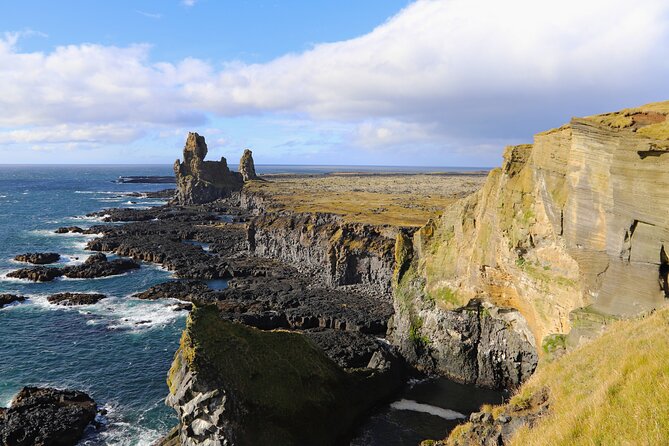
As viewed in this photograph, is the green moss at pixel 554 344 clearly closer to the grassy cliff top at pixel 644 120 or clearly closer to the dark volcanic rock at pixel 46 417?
the grassy cliff top at pixel 644 120

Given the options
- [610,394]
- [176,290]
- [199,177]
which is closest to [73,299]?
[176,290]

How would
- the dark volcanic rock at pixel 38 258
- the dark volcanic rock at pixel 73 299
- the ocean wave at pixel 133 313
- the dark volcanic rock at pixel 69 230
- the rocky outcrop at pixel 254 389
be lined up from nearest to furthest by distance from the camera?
the rocky outcrop at pixel 254 389, the ocean wave at pixel 133 313, the dark volcanic rock at pixel 73 299, the dark volcanic rock at pixel 38 258, the dark volcanic rock at pixel 69 230

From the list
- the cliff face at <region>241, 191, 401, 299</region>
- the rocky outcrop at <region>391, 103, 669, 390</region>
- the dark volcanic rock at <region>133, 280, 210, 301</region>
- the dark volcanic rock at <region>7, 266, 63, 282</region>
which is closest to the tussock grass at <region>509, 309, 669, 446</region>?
the rocky outcrop at <region>391, 103, 669, 390</region>

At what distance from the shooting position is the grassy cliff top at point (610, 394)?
10984mm

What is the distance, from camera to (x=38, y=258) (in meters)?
79.3

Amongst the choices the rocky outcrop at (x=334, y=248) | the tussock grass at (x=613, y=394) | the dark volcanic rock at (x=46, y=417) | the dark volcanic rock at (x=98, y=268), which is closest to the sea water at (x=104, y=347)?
the dark volcanic rock at (x=46, y=417)

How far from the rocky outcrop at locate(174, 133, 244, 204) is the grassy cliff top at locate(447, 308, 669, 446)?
156m

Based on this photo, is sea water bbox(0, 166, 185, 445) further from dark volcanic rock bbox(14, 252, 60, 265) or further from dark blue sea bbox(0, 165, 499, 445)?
dark volcanic rock bbox(14, 252, 60, 265)

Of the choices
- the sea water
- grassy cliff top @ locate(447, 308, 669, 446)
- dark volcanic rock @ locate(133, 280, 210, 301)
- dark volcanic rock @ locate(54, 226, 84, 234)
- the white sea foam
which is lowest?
the white sea foam

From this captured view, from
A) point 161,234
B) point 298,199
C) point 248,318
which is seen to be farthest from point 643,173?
point 298,199

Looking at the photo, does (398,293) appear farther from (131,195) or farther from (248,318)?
(131,195)

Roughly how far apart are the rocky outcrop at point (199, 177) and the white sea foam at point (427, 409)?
458 feet

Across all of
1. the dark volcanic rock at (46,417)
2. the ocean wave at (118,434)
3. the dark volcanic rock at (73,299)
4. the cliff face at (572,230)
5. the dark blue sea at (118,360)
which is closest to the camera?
the cliff face at (572,230)

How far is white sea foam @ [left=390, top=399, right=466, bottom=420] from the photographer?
112 feet
